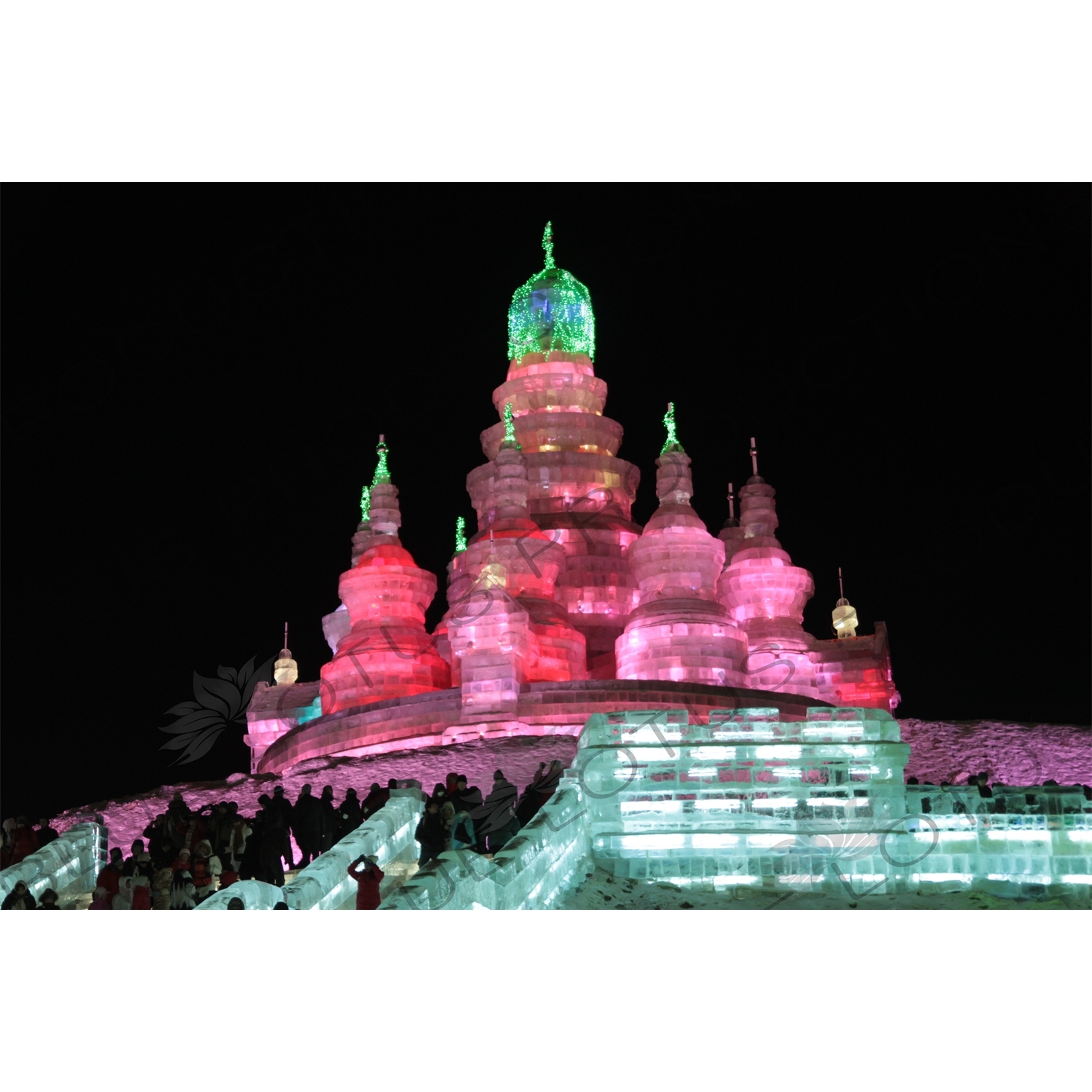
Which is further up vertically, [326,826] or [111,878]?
[326,826]

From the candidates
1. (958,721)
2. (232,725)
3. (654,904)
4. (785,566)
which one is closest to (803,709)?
(958,721)

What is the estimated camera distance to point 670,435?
52.1 meters

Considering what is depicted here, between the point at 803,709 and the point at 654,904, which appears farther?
the point at 803,709

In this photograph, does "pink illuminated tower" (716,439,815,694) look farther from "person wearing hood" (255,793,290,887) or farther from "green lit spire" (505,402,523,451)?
"person wearing hood" (255,793,290,887)

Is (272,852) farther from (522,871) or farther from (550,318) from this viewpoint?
(550,318)

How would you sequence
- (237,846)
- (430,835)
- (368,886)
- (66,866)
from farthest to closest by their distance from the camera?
(66,866), (237,846), (430,835), (368,886)

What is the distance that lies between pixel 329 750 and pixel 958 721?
46.8 ft

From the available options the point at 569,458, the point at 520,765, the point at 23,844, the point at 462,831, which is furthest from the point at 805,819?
the point at 569,458

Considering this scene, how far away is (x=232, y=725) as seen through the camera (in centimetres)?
5484

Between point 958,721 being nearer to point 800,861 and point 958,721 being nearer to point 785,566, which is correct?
point 785,566

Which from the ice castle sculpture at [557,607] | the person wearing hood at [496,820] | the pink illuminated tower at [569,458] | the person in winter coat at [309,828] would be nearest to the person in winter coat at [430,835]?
the person wearing hood at [496,820]

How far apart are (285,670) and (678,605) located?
47.9 ft

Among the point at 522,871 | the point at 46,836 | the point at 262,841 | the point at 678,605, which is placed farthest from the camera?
the point at 678,605

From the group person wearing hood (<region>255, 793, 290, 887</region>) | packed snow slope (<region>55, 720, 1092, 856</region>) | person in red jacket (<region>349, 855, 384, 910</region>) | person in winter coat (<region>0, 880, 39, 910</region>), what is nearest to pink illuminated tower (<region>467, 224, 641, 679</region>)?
packed snow slope (<region>55, 720, 1092, 856</region>)
